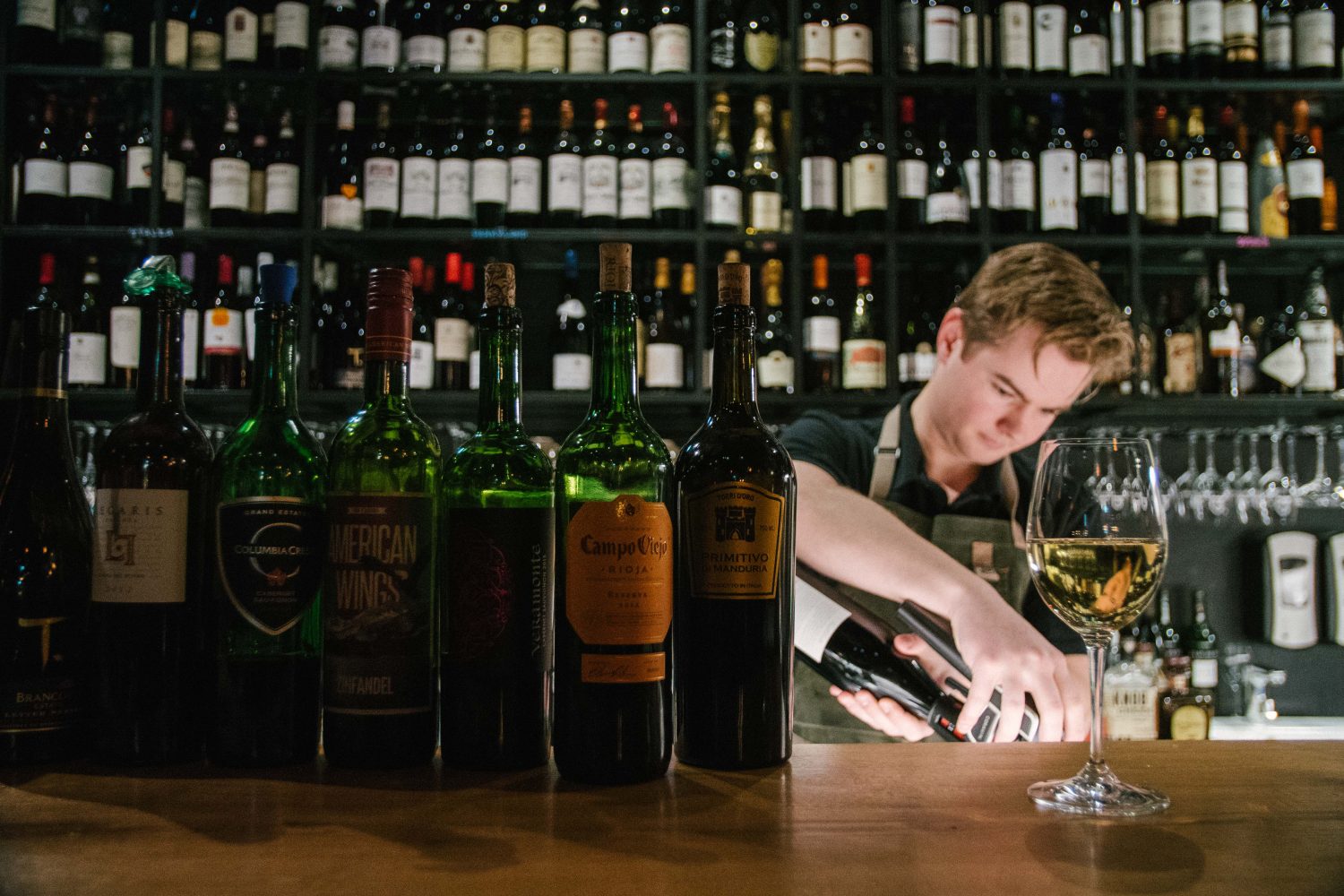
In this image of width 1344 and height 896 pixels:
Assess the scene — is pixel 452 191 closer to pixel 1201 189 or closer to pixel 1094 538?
pixel 1201 189

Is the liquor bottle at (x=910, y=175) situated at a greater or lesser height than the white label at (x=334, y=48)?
lesser

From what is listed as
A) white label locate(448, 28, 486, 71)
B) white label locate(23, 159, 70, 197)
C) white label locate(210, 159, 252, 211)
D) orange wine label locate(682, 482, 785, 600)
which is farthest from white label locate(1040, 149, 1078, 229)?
white label locate(23, 159, 70, 197)

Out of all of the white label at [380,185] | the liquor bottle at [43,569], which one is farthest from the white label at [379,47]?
the liquor bottle at [43,569]

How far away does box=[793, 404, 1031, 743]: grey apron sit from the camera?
182 cm

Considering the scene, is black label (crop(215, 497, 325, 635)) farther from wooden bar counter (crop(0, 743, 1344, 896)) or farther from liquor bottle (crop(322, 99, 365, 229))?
liquor bottle (crop(322, 99, 365, 229))

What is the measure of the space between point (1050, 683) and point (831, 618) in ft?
1.07

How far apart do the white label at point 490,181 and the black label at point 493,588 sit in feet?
6.00

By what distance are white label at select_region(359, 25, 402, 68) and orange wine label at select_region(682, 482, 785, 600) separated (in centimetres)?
204

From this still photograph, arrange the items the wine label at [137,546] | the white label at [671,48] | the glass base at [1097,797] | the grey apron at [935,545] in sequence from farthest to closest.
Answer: the white label at [671,48]
the grey apron at [935,545]
the wine label at [137,546]
the glass base at [1097,797]

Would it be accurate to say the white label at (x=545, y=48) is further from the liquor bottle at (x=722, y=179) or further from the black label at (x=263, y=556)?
the black label at (x=263, y=556)

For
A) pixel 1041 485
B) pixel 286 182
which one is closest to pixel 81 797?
pixel 1041 485

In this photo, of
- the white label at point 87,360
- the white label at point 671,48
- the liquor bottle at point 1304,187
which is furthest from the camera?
the liquor bottle at point 1304,187

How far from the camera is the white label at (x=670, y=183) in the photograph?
2361 mm

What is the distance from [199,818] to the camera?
532 mm
